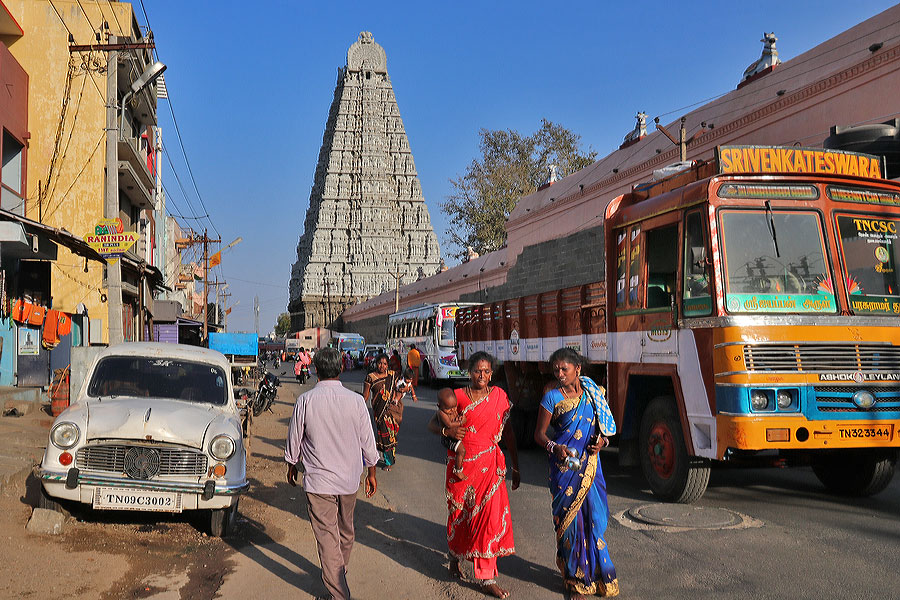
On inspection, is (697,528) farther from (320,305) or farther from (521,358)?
(320,305)

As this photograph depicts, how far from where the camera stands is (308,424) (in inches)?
200

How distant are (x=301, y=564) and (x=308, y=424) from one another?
1.76 meters

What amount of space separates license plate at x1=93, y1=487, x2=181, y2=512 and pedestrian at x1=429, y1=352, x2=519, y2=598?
2.59 metres

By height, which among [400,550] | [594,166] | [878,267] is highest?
[594,166]

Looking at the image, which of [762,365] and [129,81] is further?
[129,81]

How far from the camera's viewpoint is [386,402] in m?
10.6

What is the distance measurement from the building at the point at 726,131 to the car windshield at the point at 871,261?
8.50 meters

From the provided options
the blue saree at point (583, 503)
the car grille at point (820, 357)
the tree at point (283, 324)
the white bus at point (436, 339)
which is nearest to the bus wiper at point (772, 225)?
the car grille at point (820, 357)

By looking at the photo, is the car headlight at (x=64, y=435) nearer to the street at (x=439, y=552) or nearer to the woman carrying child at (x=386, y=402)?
the street at (x=439, y=552)

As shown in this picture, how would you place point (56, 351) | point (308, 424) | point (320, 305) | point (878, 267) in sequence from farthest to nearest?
point (320, 305) < point (56, 351) < point (878, 267) < point (308, 424)

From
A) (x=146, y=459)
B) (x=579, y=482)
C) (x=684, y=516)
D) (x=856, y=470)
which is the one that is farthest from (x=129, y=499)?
(x=856, y=470)

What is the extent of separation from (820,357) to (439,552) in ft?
12.2

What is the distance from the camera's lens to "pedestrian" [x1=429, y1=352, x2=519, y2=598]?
17.3 feet

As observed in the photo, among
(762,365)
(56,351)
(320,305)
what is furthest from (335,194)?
(762,365)
